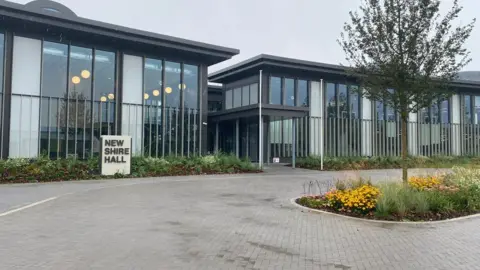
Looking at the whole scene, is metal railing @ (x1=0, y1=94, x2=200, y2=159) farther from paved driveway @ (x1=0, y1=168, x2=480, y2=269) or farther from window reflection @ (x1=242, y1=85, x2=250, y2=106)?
paved driveway @ (x1=0, y1=168, x2=480, y2=269)

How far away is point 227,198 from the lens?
12180mm

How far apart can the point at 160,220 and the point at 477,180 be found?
9.57 meters

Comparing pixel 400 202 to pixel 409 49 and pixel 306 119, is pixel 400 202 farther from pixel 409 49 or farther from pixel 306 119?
pixel 306 119

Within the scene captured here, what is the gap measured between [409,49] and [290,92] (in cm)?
2005

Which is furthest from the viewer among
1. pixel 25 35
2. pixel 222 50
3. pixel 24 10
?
pixel 222 50

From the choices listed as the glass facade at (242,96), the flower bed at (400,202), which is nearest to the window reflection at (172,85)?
the glass facade at (242,96)

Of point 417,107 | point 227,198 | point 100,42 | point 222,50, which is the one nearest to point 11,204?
point 227,198

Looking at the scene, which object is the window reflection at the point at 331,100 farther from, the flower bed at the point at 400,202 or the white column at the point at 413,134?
the flower bed at the point at 400,202

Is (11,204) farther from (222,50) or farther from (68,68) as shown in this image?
(222,50)

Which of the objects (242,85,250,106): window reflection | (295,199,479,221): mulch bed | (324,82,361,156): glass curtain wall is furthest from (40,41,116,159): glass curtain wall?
(295,199,479,221): mulch bed

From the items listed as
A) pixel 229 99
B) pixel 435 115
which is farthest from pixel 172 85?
pixel 435 115

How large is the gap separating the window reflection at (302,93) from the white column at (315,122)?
473mm

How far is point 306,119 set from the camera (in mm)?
31594

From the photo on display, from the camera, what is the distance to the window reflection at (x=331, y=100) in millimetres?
32819
